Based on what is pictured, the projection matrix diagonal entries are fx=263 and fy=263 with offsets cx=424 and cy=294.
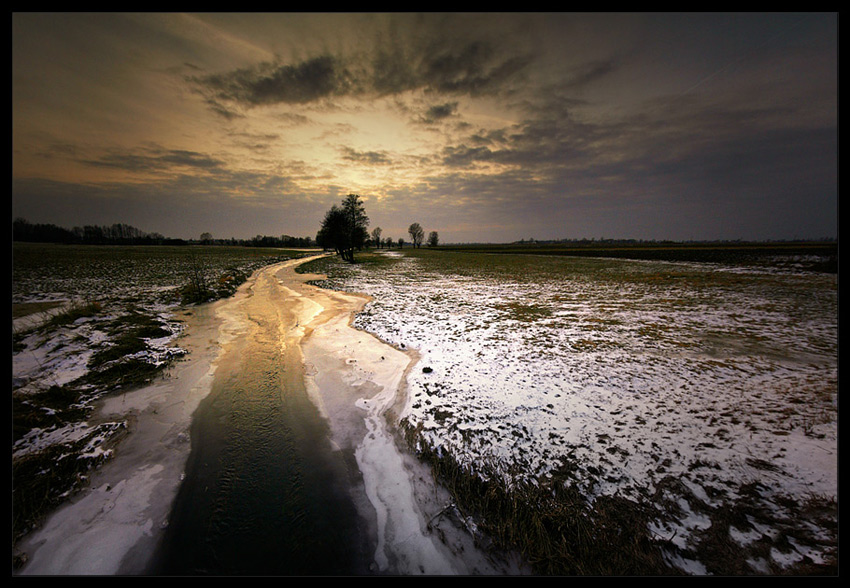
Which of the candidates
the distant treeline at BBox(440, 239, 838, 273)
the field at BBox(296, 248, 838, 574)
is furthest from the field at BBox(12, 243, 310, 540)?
the distant treeline at BBox(440, 239, 838, 273)

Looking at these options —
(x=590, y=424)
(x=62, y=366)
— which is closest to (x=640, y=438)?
(x=590, y=424)

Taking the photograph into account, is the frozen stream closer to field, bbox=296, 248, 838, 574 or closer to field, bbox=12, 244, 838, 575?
field, bbox=12, 244, 838, 575

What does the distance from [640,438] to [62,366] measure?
1285 centimetres

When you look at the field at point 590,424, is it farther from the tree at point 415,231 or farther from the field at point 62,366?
the tree at point 415,231

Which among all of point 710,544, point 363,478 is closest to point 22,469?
point 363,478

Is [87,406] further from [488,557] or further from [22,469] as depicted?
[488,557]

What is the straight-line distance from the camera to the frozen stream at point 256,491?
9.47 ft

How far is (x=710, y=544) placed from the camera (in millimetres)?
2760

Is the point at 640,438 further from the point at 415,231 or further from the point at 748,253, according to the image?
the point at 415,231

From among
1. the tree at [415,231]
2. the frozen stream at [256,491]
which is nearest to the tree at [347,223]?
the frozen stream at [256,491]

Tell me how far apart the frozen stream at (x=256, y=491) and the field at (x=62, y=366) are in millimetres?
411

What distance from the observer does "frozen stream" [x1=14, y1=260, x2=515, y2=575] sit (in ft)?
9.47

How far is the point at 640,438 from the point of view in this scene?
14.1 feet

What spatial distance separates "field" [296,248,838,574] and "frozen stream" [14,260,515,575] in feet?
2.40
